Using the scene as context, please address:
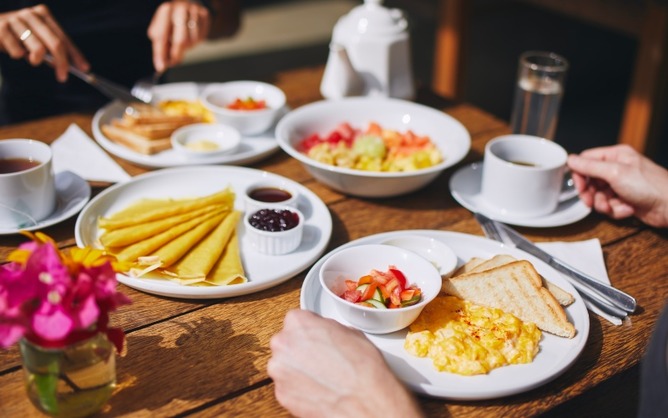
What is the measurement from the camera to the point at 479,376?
1.11 meters

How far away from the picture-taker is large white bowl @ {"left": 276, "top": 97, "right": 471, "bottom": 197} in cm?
169

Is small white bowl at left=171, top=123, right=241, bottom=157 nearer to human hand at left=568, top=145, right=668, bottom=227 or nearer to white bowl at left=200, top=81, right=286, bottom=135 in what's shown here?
white bowl at left=200, top=81, right=286, bottom=135

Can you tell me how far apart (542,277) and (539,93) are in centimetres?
86

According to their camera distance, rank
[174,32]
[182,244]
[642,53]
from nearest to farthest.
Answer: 1. [182,244]
2. [174,32]
3. [642,53]

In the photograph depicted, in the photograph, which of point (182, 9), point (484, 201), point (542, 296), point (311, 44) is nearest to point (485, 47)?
point (311, 44)

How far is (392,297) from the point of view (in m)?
1.22

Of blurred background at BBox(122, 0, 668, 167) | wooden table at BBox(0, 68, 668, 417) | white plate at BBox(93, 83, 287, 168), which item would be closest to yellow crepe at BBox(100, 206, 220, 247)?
wooden table at BBox(0, 68, 668, 417)

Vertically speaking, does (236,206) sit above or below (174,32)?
below

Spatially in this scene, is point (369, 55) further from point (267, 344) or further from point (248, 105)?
point (267, 344)

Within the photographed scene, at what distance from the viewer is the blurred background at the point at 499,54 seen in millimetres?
5168

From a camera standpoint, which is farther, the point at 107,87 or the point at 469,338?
the point at 107,87

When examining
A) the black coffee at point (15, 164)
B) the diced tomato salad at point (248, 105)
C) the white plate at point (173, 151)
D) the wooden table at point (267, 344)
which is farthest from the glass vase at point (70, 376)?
the diced tomato salad at point (248, 105)

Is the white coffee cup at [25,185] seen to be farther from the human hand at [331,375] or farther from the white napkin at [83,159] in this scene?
the human hand at [331,375]

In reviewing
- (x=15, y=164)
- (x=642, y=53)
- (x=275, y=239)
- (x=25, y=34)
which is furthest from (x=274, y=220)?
(x=642, y=53)
